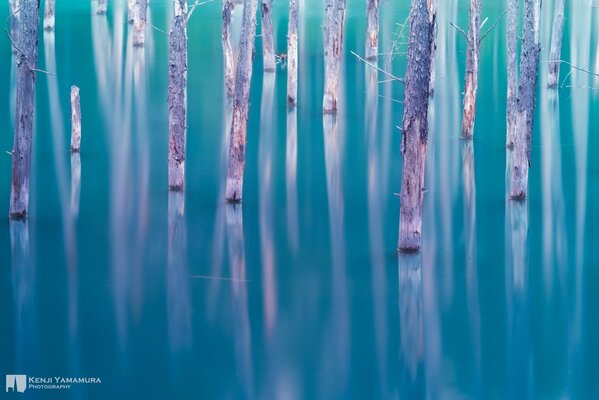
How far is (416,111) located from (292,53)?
958cm

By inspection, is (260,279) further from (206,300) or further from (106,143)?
(106,143)

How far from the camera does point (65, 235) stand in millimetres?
A: 11492

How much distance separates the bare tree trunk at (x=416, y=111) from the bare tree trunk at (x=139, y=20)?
19454 mm

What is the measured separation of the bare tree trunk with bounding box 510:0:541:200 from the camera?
11673mm

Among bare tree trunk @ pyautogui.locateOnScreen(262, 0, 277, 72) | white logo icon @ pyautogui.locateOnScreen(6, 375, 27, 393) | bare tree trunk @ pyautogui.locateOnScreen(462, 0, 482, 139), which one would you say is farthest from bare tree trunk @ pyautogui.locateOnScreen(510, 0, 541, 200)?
bare tree trunk @ pyautogui.locateOnScreen(262, 0, 277, 72)

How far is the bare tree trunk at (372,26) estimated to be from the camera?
23969 millimetres

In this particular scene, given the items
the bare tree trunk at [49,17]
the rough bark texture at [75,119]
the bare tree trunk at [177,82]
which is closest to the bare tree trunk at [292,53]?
the rough bark texture at [75,119]

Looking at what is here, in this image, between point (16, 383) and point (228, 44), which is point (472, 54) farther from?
point (16, 383)

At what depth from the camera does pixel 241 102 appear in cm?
1203

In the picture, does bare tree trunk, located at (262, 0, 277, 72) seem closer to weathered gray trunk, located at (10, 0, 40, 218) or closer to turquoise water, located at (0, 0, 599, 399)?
turquoise water, located at (0, 0, 599, 399)

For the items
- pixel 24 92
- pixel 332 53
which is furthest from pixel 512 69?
pixel 24 92

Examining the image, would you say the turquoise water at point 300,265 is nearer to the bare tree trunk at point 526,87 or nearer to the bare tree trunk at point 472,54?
the bare tree trunk at point 526,87

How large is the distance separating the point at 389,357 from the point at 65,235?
458 centimetres

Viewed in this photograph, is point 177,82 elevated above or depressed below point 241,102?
above
